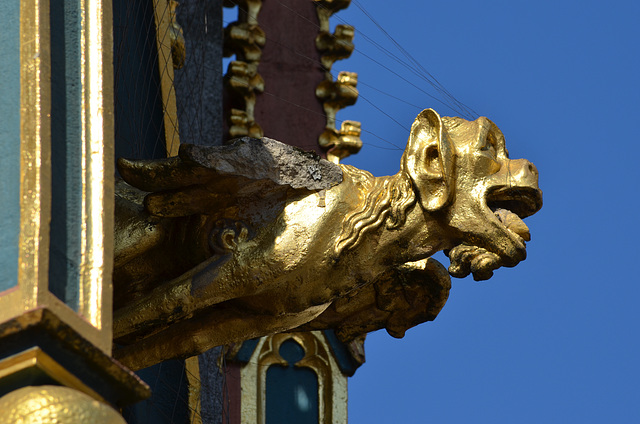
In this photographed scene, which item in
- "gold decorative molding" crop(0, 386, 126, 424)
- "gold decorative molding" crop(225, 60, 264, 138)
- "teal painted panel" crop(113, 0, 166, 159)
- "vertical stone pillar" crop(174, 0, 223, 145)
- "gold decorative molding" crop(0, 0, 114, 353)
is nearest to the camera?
"gold decorative molding" crop(0, 386, 126, 424)

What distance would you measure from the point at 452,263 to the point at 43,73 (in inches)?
46.4

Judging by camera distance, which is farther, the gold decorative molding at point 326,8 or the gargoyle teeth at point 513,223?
the gold decorative molding at point 326,8

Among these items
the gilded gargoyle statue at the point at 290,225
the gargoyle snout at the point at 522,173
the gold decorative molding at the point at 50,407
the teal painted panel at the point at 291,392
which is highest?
the gargoyle snout at the point at 522,173

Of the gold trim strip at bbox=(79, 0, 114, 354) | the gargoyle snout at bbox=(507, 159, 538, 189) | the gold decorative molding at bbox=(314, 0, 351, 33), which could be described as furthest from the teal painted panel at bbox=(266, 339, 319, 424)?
the gold trim strip at bbox=(79, 0, 114, 354)

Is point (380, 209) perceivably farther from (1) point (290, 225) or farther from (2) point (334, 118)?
(2) point (334, 118)

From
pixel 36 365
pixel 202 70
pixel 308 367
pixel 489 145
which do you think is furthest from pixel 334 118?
pixel 36 365

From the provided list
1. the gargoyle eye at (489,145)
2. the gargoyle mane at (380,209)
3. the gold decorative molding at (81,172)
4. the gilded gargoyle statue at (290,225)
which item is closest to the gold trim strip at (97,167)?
the gold decorative molding at (81,172)

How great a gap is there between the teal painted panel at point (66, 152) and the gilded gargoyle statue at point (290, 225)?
577 mm

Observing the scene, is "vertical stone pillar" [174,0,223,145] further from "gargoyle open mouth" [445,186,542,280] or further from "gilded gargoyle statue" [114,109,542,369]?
"gargoyle open mouth" [445,186,542,280]

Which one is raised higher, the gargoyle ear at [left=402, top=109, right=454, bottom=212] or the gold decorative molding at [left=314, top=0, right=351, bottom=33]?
the gold decorative molding at [left=314, top=0, right=351, bottom=33]

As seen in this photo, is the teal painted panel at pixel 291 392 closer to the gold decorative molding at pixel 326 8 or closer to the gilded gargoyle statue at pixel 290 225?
the gold decorative molding at pixel 326 8

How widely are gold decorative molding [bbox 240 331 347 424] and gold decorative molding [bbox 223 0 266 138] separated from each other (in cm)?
72

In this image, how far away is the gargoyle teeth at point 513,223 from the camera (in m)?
4.21

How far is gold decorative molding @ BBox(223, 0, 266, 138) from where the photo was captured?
6.10 meters
